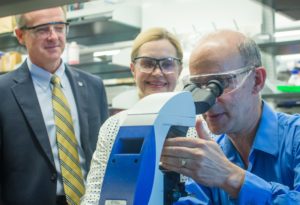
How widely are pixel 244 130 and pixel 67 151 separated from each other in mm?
910

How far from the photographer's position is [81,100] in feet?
6.88

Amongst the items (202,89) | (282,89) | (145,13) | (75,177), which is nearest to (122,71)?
(145,13)

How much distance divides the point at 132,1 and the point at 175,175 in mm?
2941

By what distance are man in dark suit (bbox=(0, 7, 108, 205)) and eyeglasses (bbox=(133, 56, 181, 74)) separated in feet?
1.31

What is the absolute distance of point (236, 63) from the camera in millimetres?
1225

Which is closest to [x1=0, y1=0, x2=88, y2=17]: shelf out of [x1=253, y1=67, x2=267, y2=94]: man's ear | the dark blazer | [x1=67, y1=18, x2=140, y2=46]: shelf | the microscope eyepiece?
the microscope eyepiece

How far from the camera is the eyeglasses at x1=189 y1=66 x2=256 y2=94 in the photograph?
1176mm

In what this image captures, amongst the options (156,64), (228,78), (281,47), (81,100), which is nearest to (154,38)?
(156,64)

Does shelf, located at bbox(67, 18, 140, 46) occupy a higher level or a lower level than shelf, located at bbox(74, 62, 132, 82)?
higher

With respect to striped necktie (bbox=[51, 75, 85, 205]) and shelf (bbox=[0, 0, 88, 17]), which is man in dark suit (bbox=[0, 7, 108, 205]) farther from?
shelf (bbox=[0, 0, 88, 17])

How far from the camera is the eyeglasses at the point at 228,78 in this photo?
3.86ft

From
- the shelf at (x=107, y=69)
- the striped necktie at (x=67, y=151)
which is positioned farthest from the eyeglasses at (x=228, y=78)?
the shelf at (x=107, y=69)

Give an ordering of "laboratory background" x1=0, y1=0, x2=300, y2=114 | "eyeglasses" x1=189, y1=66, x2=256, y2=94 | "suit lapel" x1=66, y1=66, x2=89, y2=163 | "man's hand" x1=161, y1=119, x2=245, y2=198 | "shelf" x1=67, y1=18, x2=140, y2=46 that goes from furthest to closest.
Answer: "shelf" x1=67, y1=18, x2=140, y2=46 → "laboratory background" x1=0, y1=0, x2=300, y2=114 → "suit lapel" x1=66, y1=66, x2=89, y2=163 → "eyeglasses" x1=189, y1=66, x2=256, y2=94 → "man's hand" x1=161, y1=119, x2=245, y2=198

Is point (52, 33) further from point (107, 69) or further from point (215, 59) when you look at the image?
point (107, 69)
